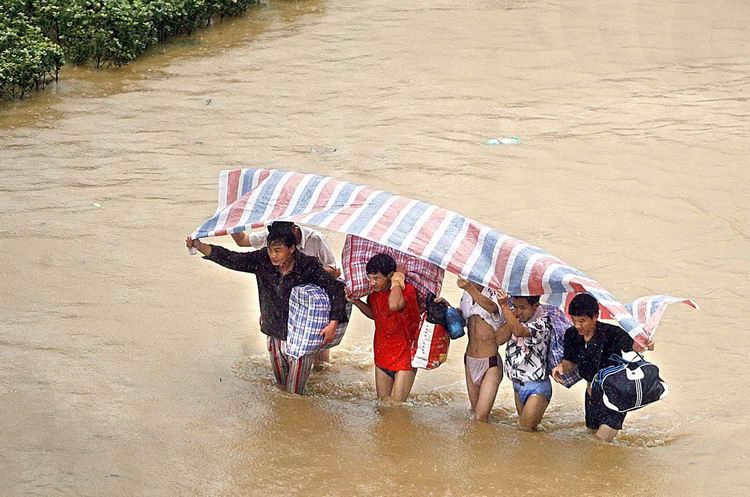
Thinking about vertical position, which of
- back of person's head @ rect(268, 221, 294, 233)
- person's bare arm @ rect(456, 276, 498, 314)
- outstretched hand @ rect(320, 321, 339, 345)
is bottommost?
outstretched hand @ rect(320, 321, 339, 345)

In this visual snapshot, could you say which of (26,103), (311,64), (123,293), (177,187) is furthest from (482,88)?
(123,293)

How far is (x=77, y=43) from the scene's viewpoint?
13344 millimetres

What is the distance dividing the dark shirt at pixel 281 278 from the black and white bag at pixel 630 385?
1.72 meters

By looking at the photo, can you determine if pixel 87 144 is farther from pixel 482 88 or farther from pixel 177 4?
pixel 482 88

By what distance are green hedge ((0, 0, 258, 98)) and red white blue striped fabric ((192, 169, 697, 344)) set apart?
7.39m

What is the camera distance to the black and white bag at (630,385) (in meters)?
5.50

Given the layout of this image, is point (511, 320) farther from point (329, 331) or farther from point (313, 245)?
point (313, 245)

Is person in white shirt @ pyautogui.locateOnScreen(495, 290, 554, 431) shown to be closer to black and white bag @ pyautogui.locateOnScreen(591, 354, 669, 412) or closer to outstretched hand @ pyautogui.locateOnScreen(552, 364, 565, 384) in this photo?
outstretched hand @ pyautogui.locateOnScreen(552, 364, 565, 384)

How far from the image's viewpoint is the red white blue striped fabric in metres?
5.43

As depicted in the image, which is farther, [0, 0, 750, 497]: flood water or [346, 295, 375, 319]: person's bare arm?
[346, 295, 375, 319]: person's bare arm

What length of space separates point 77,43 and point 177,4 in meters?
1.64

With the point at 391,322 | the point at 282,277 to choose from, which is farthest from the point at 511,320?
the point at 282,277

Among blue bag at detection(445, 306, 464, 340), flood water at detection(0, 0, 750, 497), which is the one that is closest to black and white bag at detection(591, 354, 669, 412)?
flood water at detection(0, 0, 750, 497)

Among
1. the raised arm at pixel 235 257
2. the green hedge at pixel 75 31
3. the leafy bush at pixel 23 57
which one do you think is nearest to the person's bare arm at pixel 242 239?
the raised arm at pixel 235 257
